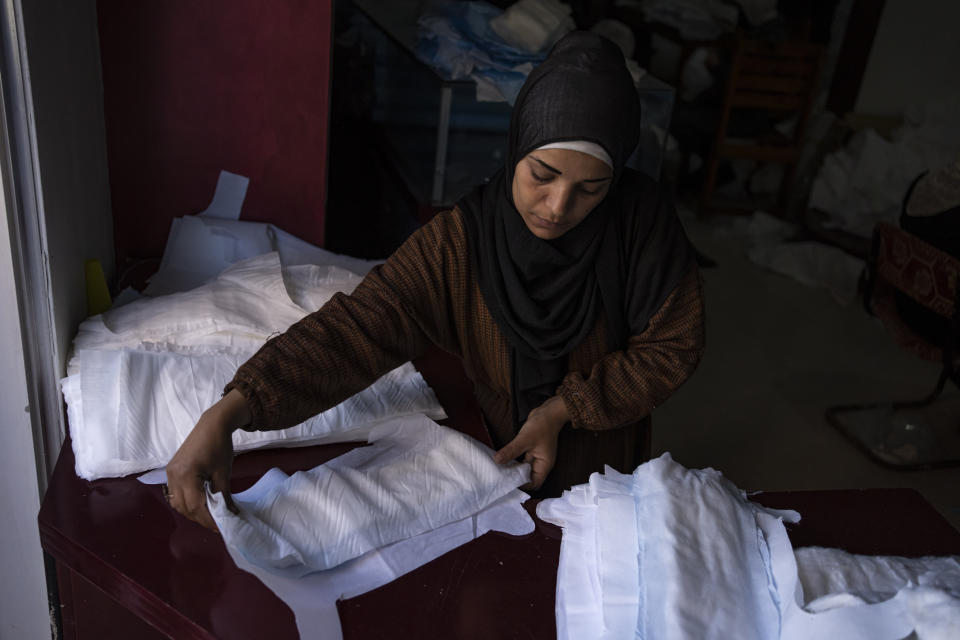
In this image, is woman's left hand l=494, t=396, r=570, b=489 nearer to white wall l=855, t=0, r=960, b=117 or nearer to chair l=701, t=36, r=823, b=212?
chair l=701, t=36, r=823, b=212

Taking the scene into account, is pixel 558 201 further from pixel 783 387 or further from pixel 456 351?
pixel 783 387

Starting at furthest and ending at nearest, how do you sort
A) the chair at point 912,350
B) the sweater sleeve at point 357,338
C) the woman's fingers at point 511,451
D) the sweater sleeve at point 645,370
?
the chair at point 912,350
the sweater sleeve at point 645,370
the woman's fingers at point 511,451
the sweater sleeve at point 357,338

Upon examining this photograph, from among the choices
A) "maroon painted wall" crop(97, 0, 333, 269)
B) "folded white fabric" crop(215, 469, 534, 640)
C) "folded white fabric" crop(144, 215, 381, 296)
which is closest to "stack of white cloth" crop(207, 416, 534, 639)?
"folded white fabric" crop(215, 469, 534, 640)

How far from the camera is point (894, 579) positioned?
0.98 m

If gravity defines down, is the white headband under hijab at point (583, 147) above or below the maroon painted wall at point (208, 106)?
above

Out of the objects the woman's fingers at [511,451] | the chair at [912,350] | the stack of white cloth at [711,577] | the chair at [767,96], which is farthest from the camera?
the chair at [767,96]


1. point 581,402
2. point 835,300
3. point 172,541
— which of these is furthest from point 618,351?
point 835,300

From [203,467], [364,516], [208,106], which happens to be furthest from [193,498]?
[208,106]

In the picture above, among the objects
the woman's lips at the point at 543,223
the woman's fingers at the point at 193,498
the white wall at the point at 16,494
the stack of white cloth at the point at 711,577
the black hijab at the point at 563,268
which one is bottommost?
the white wall at the point at 16,494

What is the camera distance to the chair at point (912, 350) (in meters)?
2.53

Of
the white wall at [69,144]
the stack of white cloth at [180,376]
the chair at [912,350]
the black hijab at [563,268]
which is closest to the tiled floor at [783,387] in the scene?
the chair at [912,350]

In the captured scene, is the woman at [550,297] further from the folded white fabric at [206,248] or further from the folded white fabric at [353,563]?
the folded white fabric at [206,248]

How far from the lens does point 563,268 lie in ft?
4.64

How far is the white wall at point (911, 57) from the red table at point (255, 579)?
429cm
